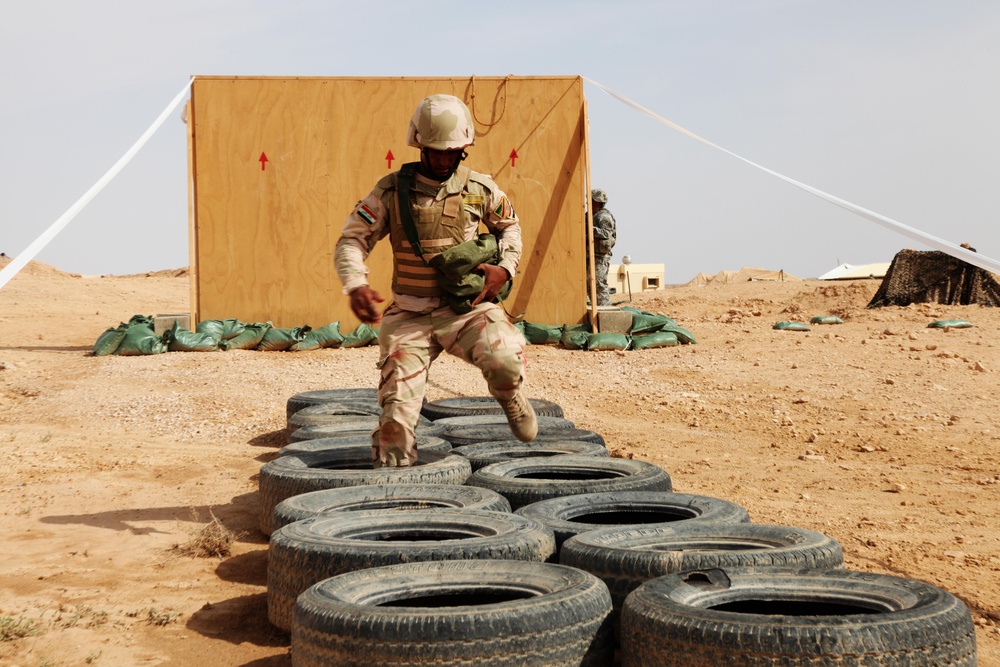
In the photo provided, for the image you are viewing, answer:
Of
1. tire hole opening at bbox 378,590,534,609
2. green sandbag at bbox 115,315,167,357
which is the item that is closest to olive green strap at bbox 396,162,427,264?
tire hole opening at bbox 378,590,534,609

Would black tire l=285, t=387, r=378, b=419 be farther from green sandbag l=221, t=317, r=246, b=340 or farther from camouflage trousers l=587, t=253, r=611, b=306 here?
camouflage trousers l=587, t=253, r=611, b=306

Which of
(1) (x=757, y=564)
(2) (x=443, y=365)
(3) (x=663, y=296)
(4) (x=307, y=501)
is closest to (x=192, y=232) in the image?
(2) (x=443, y=365)

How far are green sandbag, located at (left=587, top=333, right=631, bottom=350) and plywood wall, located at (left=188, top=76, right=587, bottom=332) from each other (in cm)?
81

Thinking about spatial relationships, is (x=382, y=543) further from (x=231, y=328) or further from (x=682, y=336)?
(x=682, y=336)

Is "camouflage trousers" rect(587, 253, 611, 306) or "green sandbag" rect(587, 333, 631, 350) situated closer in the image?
"green sandbag" rect(587, 333, 631, 350)

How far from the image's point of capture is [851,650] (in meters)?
2.79

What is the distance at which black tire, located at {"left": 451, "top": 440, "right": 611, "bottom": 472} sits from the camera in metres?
6.07

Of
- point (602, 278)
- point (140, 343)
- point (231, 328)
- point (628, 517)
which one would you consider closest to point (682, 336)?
point (602, 278)

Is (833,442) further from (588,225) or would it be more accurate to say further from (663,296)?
(663,296)

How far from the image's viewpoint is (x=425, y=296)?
18.2 ft

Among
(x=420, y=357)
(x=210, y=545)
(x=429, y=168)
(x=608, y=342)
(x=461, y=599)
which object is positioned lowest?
(x=210, y=545)

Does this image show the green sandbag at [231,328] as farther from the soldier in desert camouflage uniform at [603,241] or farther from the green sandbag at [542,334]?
the soldier in desert camouflage uniform at [603,241]

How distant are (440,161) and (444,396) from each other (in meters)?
5.38


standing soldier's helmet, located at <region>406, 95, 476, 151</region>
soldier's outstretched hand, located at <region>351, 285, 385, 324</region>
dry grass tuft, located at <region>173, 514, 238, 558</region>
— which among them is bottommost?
dry grass tuft, located at <region>173, 514, 238, 558</region>
